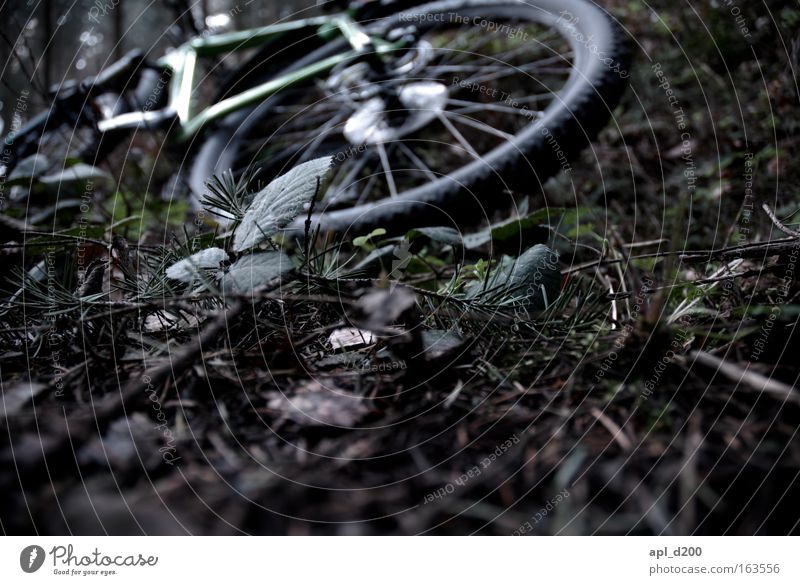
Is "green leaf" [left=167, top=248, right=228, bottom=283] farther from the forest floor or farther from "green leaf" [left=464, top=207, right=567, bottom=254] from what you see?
"green leaf" [left=464, top=207, right=567, bottom=254]

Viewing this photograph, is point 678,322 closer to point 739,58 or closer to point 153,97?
point 739,58

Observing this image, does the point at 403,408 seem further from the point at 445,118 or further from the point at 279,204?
the point at 445,118

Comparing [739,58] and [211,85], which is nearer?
[739,58]

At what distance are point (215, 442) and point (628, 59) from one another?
132 centimetres

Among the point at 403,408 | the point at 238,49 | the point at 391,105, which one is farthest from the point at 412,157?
the point at 403,408

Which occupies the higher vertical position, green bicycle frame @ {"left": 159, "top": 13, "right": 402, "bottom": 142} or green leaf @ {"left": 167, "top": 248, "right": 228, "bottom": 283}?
green bicycle frame @ {"left": 159, "top": 13, "right": 402, "bottom": 142}

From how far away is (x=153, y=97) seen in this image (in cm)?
180

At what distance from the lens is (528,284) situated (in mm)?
642

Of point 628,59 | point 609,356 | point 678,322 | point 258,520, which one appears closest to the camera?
point 258,520

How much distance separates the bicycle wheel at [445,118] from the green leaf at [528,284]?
0.36 meters

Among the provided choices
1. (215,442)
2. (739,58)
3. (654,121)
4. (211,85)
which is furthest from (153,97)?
(739,58)

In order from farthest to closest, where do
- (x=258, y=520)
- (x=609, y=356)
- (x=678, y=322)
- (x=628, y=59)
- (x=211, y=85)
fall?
(x=211, y=85), (x=628, y=59), (x=678, y=322), (x=609, y=356), (x=258, y=520)

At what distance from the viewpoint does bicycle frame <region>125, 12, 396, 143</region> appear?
61.0 inches

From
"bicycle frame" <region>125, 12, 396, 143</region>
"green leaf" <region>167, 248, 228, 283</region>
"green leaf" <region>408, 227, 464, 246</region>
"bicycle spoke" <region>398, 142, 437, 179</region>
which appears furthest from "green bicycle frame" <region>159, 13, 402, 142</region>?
"green leaf" <region>167, 248, 228, 283</region>
